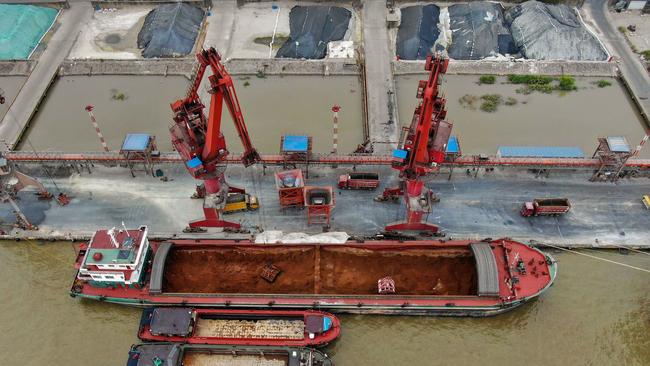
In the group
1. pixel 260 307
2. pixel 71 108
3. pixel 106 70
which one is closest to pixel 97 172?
pixel 71 108

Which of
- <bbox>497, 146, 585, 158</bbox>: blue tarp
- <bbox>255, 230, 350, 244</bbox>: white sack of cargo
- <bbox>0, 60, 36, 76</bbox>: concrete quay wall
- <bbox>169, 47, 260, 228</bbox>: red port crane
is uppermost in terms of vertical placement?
<bbox>0, 60, 36, 76</bbox>: concrete quay wall

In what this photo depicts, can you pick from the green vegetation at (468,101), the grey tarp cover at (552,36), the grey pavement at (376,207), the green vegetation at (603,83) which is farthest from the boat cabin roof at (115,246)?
the green vegetation at (603,83)

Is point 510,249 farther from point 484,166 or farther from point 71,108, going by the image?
point 71,108

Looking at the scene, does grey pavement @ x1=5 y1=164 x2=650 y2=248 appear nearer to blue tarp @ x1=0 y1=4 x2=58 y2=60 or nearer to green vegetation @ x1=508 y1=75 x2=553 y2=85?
green vegetation @ x1=508 y1=75 x2=553 y2=85

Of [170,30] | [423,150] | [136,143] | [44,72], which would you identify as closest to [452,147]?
[423,150]

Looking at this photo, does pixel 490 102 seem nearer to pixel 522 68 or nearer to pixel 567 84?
pixel 522 68

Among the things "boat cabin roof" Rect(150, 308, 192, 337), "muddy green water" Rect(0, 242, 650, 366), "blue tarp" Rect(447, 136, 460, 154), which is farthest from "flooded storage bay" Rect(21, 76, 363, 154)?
"boat cabin roof" Rect(150, 308, 192, 337)

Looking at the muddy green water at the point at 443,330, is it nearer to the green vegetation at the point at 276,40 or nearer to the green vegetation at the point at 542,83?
the green vegetation at the point at 542,83
